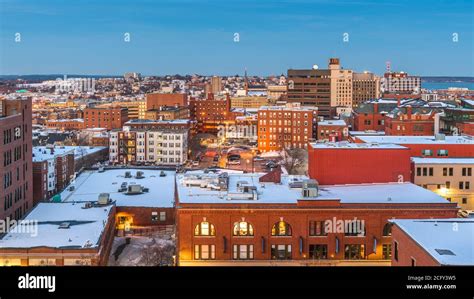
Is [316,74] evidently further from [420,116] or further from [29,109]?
[29,109]

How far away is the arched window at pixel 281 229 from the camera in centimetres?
1855

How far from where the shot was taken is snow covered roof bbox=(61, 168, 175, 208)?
87.6 ft

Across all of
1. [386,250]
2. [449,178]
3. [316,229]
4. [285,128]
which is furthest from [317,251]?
[285,128]

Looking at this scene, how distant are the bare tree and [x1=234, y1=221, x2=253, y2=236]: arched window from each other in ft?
77.3

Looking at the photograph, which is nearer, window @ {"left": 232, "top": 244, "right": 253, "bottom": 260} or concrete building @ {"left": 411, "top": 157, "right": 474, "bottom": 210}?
window @ {"left": 232, "top": 244, "right": 253, "bottom": 260}

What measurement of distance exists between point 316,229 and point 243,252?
7.66 feet

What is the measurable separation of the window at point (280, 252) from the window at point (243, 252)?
672 millimetres

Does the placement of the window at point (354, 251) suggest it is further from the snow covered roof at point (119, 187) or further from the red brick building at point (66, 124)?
the red brick building at point (66, 124)

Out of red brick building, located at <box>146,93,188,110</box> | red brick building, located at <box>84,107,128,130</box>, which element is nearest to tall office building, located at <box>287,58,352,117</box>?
red brick building, located at <box>146,93,188,110</box>

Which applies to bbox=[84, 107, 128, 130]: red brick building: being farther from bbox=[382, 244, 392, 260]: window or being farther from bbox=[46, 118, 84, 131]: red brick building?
bbox=[382, 244, 392, 260]: window

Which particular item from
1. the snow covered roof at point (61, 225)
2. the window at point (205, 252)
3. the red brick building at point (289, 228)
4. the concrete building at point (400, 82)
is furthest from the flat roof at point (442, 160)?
the concrete building at point (400, 82)

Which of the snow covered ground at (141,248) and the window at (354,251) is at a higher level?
the window at (354,251)

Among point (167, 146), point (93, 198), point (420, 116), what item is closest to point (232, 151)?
point (167, 146)

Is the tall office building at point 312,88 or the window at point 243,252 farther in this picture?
the tall office building at point 312,88
